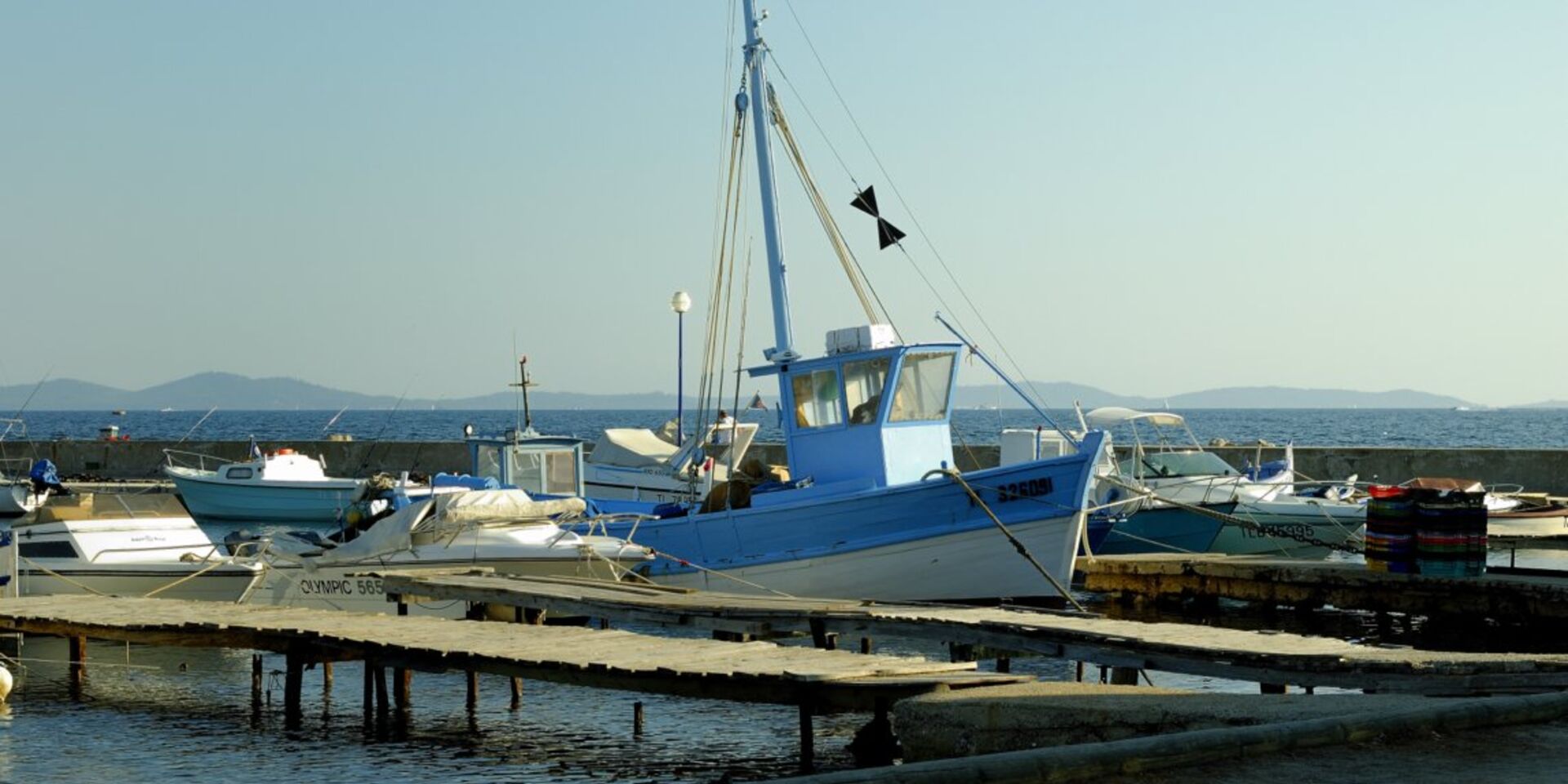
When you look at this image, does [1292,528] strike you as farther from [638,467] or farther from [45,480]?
[45,480]

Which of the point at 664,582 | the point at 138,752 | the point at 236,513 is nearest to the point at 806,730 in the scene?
the point at 138,752

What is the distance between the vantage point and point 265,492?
1681 inches

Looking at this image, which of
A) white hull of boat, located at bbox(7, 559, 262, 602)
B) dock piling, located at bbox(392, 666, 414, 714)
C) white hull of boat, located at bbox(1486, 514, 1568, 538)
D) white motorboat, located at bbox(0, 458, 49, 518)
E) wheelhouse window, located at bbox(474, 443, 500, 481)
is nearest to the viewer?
dock piling, located at bbox(392, 666, 414, 714)

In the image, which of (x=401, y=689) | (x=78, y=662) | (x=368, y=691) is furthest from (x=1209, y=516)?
(x=78, y=662)

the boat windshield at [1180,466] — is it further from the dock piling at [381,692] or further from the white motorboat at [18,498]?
the white motorboat at [18,498]

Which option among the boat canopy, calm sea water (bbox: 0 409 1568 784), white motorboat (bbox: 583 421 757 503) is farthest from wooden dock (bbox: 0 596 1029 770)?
the boat canopy

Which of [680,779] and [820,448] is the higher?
[820,448]

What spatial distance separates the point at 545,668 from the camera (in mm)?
13148

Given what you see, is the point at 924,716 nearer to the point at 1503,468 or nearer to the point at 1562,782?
the point at 1562,782

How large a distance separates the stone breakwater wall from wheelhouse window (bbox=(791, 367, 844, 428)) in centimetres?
1280

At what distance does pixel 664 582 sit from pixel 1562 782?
1500cm

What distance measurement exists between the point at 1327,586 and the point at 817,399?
6.70 meters

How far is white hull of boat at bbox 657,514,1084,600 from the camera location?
792 inches

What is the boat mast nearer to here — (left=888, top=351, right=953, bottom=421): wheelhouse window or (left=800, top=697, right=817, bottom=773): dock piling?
(left=888, top=351, right=953, bottom=421): wheelhouse window
